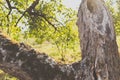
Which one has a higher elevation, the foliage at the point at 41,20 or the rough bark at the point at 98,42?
the foliage at the point at 41,20

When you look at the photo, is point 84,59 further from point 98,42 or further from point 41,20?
point 41,20

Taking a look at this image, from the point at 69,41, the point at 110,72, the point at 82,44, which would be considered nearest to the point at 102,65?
the point at 110,72

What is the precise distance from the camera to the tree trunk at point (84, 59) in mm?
4570

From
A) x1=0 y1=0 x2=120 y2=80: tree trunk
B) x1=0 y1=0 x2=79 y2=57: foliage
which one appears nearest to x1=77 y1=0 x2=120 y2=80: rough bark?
x1=0 y1=0 x2=120 y2=80: tree trunk

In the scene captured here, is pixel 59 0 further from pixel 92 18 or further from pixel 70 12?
pixel 92 18

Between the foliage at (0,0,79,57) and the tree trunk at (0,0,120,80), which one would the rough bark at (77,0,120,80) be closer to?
the tree trunk at (0,0,120,80)

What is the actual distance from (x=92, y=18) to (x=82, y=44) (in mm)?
499

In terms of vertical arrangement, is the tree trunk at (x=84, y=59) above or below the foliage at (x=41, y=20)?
below

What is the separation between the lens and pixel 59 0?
14289 mm

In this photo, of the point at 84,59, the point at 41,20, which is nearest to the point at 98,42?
the point at 84,59

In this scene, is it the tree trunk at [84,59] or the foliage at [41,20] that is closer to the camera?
the tree trunk at [84,59]

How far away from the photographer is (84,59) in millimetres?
4691

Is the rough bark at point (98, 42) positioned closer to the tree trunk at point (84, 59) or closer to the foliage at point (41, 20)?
the tree trunk at point (84, 59)

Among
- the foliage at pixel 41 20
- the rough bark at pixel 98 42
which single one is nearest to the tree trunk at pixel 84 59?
the rough bark at pixel 98 42
